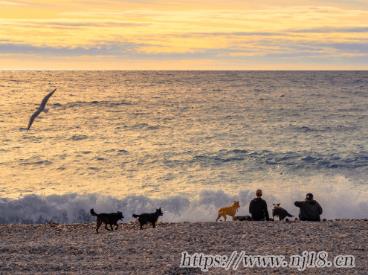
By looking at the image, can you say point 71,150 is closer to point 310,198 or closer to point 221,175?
point 221,175

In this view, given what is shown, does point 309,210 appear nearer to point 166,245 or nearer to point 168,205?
point 166,245

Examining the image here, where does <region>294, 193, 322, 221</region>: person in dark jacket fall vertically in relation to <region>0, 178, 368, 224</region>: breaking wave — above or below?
above

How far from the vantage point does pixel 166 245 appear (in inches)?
522

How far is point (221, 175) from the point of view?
29094mm

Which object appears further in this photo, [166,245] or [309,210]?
[309,210]

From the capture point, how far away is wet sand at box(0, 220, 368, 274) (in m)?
11.5

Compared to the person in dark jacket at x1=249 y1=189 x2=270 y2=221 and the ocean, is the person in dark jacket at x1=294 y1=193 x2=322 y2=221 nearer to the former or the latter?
the person in dark jacket at x1=249 y1=189 x2=270 y2=221

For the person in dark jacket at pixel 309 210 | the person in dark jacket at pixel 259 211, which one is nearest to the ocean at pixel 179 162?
the person in dark jacket at pixel 259 211

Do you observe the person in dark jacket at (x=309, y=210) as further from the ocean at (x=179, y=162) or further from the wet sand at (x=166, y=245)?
the ocean at (x=179, y=162)

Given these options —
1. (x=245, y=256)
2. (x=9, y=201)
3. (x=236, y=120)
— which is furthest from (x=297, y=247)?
(x=236, y=120)

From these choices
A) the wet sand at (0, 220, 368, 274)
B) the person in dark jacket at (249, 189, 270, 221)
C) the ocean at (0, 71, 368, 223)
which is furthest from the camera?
the ocean at (0, 71, 368, 223)

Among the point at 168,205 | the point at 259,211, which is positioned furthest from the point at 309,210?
the point at 168,205

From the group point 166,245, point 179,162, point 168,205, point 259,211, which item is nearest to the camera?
point 166,245

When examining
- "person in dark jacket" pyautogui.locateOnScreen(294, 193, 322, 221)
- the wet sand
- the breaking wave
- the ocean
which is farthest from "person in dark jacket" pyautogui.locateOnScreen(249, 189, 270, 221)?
the ocean
